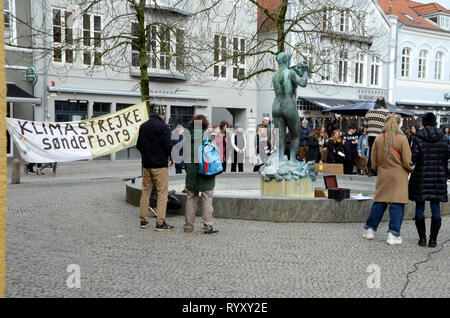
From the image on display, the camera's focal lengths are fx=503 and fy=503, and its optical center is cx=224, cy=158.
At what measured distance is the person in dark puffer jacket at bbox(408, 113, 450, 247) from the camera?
6.98 meters

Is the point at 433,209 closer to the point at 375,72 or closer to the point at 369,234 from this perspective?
the point at 369,234

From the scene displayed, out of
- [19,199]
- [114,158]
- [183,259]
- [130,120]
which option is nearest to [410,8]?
[114,158]

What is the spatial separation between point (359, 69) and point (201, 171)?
2983cm

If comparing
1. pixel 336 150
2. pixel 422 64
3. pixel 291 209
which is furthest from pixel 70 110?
pixel 422 64

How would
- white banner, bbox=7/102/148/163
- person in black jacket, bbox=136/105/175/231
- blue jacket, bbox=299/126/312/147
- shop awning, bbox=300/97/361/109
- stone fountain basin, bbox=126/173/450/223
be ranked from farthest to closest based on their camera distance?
shop awning, bbox=300/97/361/109 < blue jacket, bbox=299/126/312/147 < white banner, bbox=7/102/148/163 < stone fountain basin, bbox=126/173/450/223 < person in black jacket, bbox=136/105/175/231

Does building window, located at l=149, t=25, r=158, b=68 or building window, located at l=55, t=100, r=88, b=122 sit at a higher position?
building window, located at l=149, t=25, r=158, b=68

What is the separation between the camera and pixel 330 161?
1675cm

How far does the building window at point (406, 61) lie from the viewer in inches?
1444

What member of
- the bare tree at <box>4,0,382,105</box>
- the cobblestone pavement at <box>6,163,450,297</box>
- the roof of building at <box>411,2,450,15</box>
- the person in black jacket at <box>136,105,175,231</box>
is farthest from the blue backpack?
the roof of building at <box>411,2,450,15</box>

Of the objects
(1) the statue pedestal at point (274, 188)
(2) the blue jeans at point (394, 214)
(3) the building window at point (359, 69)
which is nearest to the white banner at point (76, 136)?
(1) the statue pedestal at point (274, 188)

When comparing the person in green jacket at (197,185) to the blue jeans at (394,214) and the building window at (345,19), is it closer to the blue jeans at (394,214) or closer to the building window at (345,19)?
the blue jeans at (394,214)

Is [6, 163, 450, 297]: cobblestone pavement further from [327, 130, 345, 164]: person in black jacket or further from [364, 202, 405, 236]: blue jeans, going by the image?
[327, 130, 345, 164]: person in black jacket

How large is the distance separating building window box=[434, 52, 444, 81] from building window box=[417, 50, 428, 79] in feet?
4.00
